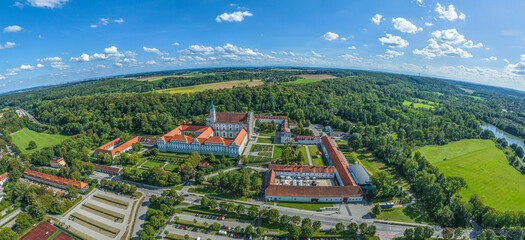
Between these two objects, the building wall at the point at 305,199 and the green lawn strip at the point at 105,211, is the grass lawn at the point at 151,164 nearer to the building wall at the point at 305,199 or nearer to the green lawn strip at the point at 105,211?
the green lawn strip at the point at 105,211

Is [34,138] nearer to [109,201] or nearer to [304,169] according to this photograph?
[109,201]

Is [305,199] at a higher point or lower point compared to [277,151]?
lower

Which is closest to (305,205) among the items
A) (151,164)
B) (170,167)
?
(170,167)

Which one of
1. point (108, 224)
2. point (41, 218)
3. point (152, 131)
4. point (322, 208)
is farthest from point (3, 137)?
point (322, 208)

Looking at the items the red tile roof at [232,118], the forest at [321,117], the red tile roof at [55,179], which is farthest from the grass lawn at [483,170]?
the red tile roof at [55,179]

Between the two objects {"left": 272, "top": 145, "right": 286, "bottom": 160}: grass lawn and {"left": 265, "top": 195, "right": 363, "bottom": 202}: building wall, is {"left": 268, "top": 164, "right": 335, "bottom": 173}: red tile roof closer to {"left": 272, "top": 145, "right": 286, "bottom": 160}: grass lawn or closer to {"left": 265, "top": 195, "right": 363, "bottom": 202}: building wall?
{"left": 265, "top": 195, "right": 363, "bottom": 202}: building wall
